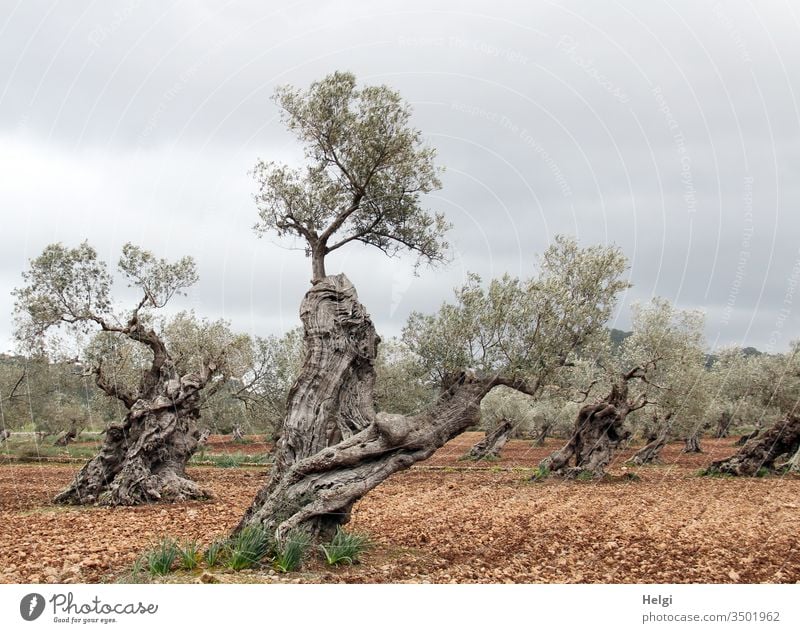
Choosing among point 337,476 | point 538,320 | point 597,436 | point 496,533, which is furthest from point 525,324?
point 337,476

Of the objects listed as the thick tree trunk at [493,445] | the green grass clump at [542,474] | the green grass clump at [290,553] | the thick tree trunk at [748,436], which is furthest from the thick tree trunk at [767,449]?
the green grass clump at [290,553]

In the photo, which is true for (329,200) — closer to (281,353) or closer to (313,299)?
(313,299)

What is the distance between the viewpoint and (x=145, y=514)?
56.5 ft

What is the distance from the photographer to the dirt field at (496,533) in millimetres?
10180

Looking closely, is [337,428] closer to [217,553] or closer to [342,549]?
[342,549]

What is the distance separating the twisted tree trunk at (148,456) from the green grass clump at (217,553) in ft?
34.8

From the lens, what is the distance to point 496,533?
46.0ft

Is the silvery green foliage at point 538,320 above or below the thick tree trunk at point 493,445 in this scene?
above

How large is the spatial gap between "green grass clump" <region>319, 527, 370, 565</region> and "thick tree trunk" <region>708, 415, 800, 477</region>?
25.4 metres

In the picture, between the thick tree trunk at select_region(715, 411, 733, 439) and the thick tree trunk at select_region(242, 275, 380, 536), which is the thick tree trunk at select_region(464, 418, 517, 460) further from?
the thick tree trunk at select_region(242, 275, 380, 536)

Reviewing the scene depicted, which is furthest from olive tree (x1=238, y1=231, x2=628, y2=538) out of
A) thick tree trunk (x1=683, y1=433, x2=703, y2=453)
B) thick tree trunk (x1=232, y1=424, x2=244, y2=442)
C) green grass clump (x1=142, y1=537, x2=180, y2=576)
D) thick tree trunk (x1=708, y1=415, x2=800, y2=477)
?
thick tree trunk (x1=232, y1=424, x2=244, y2=442)

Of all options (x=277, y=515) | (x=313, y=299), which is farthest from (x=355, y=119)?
(x=277, y=515)
